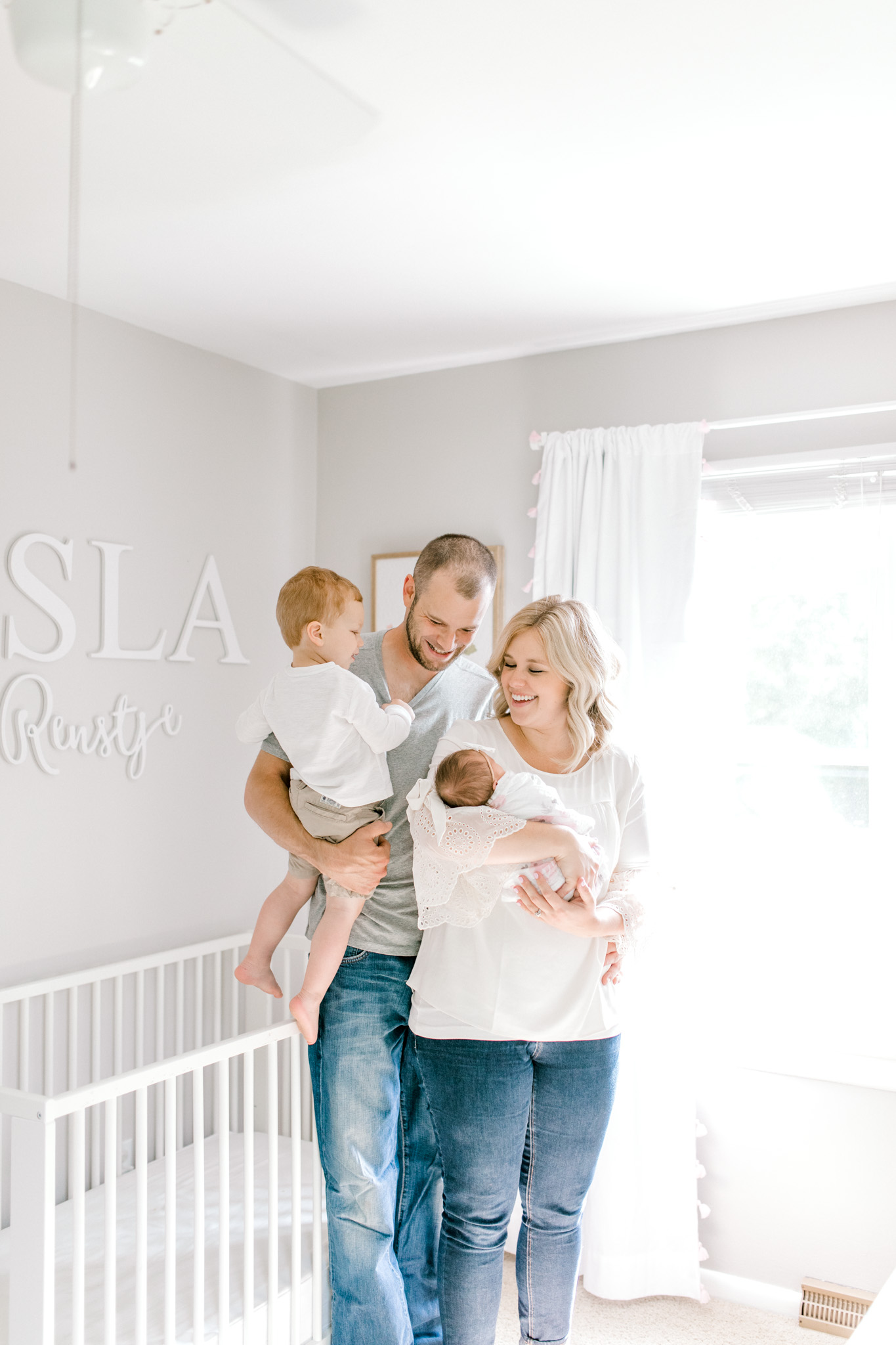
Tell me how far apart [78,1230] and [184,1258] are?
549 millimetres

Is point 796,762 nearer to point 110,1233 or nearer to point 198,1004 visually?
point 198,1004

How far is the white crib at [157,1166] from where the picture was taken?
169cm

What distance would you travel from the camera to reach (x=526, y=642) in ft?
6.47

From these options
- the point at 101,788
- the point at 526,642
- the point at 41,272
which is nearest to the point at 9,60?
the point at 41,272

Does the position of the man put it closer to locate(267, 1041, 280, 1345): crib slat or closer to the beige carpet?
locate(267, 1041, 280, 1345): crib slat

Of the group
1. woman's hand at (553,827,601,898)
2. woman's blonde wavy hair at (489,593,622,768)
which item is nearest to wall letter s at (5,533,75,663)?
woman's blonde wavy hair at (489,593,622,768)

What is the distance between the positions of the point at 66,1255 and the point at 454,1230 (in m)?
0.82

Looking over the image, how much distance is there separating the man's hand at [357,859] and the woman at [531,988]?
0.12 metres

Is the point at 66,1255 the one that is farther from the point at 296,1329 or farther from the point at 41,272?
the point at 41,272

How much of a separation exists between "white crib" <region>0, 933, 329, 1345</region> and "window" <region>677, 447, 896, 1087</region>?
1.10 meters

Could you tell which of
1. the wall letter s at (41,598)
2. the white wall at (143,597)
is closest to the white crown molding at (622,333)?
the white wall at (143,597)

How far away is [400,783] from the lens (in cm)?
212

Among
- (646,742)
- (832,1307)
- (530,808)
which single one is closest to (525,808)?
(530,808)

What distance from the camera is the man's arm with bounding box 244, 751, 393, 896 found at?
196 centimetres
